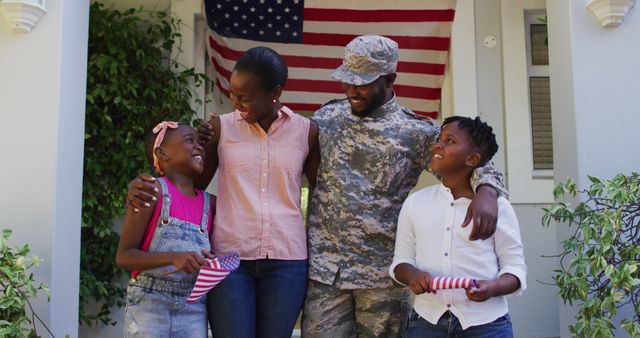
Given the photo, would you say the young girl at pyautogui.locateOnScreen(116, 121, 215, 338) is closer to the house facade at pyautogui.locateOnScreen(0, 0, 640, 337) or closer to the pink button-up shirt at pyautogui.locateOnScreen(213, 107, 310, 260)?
the pink button-up shirt at pyautogui.locateOnScreen(213, 107, 310, 260)

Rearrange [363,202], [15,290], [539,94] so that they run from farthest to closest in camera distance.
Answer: [539,94]
[15,290]
[363,202]

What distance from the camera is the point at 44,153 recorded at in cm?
347

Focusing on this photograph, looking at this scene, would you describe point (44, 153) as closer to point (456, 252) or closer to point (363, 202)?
point (363, 202)

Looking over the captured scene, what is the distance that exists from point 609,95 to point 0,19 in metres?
2.93

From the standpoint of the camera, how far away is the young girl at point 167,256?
8.75 feet

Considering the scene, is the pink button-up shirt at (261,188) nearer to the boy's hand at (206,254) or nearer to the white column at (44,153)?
the boy's hand at (206,254)

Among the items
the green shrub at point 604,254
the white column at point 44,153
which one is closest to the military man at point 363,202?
the green shrub at point 604,254

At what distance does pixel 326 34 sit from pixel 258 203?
3.16m

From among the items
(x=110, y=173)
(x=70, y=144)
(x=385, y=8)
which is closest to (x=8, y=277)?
(x=70, y=144)

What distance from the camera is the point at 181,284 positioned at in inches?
109

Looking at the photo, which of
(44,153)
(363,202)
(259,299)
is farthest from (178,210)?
(44,153)

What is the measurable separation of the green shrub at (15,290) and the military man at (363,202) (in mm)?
1213

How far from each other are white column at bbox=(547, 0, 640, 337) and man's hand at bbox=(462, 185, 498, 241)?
39.3 inches

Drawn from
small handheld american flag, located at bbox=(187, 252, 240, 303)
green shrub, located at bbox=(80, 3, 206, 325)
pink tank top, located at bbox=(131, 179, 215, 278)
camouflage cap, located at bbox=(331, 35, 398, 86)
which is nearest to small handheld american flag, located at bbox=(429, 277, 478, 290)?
small handheld american flag, located at bbox=(187, 252, 240, 303)
